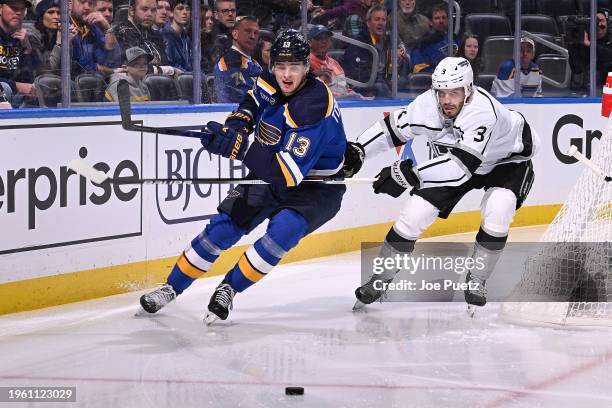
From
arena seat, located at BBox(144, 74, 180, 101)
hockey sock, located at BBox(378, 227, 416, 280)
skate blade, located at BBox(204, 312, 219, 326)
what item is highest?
arena seat, located at BBox(144, 74, 180, 101)

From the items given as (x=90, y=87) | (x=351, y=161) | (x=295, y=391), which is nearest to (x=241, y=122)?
(x=351, y=161)

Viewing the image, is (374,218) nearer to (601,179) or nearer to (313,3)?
(313,3)

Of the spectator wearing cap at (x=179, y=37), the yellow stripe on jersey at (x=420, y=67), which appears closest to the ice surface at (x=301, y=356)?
the spectator wearing cap at (x=179, y=37)

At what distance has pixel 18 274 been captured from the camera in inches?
196

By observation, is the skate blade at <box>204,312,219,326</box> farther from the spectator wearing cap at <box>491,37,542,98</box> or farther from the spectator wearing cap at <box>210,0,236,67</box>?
the spectator wearing cap at <box>491,37,542,98</box>

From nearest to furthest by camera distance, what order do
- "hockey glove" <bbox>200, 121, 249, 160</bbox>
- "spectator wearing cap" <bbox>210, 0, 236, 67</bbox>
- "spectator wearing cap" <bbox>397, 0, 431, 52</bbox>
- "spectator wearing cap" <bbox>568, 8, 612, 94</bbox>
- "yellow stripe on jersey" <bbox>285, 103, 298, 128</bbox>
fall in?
"hockey glove" <bbox>200, 121, 249, 160</bbox> < "yellow stripe on jersey" <bbox>285, 103, 298, 128</bbox> < "spectator wearing cap" <bbox>210, 0, 236, 67</bbox> < "spectator wearing cap" <bbox>397, 0, 431, 52</bbox> < "spectator wearing cap" <bbox>568, 8, 612, 94</bbox>

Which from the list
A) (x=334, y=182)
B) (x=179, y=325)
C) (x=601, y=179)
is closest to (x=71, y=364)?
(x=179, y=325)

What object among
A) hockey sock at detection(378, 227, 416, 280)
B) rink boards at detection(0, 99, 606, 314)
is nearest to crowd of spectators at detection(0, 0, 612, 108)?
rink boards at detection(0, 99, 606, 314)

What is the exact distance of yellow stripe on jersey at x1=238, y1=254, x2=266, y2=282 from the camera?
15.4 feet

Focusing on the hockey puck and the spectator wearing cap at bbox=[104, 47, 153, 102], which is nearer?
the hockey puck

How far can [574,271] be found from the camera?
4957 millimetres

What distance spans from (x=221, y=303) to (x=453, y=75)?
4.29 feet

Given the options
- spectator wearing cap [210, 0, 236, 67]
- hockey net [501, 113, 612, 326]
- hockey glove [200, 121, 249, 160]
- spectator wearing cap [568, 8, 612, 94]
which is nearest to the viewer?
hockey glove [200, 121, 249, 160]

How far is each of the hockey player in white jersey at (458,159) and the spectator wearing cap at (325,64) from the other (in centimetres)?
167
